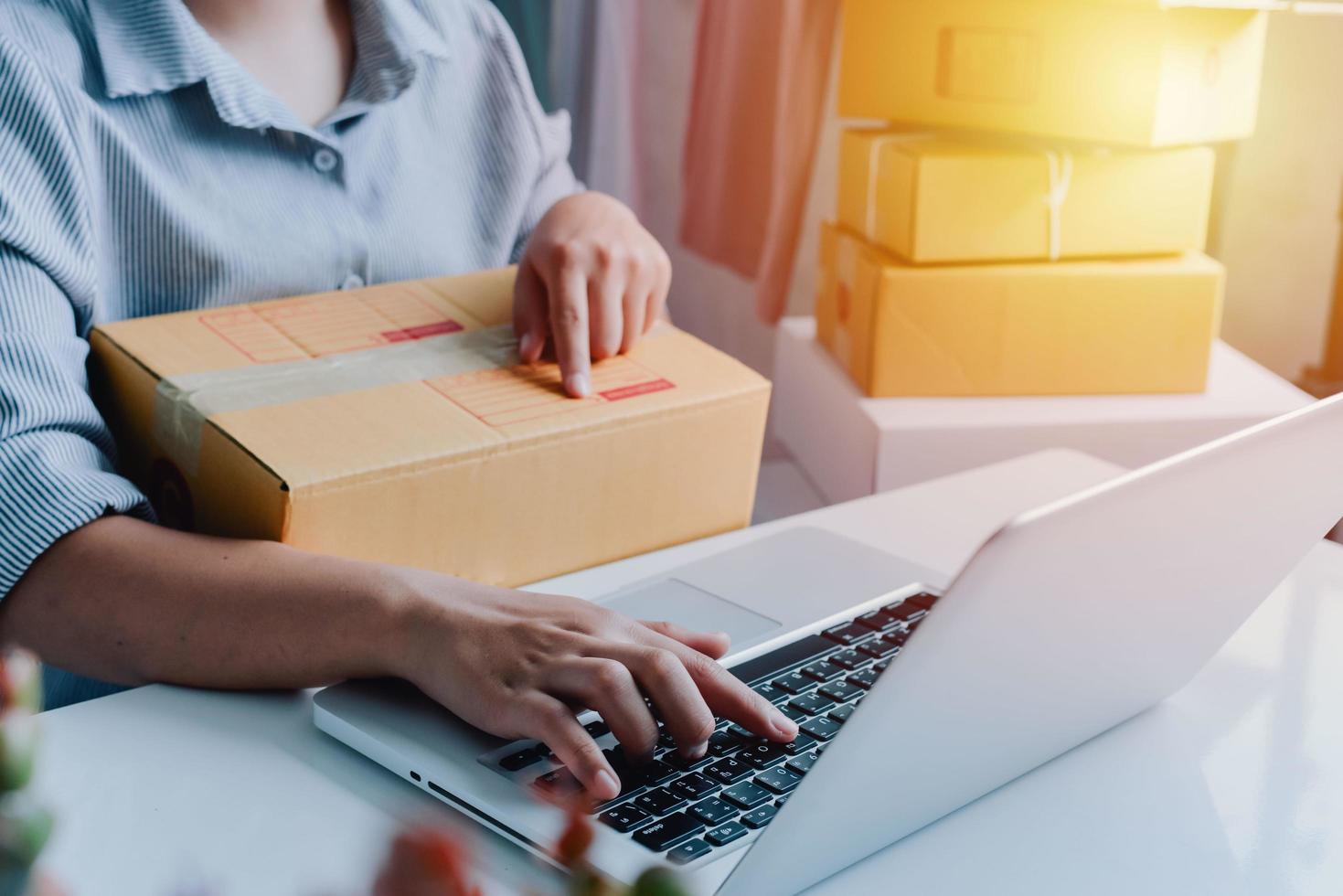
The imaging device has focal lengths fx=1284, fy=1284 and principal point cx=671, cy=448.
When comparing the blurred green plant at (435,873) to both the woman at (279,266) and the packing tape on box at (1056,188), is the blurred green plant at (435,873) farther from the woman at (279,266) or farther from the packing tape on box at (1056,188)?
the packing tape on box at (1056,188)

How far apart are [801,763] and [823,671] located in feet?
0.32

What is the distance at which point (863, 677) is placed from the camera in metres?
0.65

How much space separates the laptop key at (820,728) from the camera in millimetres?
587

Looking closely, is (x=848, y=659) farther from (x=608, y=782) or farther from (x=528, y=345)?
(x=528, y=345)

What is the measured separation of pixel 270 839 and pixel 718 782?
0.19 m

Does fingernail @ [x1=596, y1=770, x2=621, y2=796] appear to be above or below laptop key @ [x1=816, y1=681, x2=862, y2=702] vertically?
above

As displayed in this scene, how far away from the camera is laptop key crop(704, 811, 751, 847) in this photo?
0.50 metres

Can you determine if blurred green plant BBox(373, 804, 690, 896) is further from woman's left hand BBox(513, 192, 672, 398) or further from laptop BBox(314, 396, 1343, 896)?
woman's left hand BBox(513, 192, 672, 398)

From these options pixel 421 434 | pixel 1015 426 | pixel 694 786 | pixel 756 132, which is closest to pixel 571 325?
pixel 421 434

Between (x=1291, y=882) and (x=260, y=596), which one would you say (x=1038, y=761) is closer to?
(x=1291, y=882)

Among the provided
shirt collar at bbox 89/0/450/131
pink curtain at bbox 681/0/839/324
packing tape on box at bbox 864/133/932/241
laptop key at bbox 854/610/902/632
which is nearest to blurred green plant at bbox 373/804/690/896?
laptop key at bbox 854/610/902/632

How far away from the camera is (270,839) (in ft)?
1.73

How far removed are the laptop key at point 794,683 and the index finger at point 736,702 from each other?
5cm

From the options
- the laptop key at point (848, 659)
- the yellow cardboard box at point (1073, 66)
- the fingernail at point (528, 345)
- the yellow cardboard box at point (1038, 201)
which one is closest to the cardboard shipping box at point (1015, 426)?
the yellow cardboard box at point (1038, 201)
